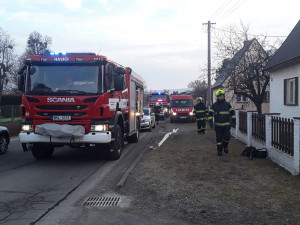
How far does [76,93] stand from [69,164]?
201cm

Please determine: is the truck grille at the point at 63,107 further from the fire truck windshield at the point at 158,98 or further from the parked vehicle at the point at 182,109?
the fire truck windshield at the point at 158,98

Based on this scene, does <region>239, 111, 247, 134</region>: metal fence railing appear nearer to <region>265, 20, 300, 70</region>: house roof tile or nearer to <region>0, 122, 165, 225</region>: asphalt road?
<region>265, 20, 300, 70</region>: house roof tile

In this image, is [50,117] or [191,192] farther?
[50,117]

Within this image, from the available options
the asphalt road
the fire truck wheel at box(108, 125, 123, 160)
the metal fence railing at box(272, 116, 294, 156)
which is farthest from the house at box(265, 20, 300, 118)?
the asphalt road

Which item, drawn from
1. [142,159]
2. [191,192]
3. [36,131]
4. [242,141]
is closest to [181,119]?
[242,141]

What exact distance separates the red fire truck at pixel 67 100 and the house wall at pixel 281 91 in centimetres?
895

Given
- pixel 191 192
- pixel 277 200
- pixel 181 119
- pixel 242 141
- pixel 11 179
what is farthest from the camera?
pixel 181 119

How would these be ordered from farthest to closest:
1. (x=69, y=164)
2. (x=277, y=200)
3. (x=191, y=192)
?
(x=69, y=164), (x=191, y=192), (x=277, y=200)

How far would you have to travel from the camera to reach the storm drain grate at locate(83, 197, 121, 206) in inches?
207

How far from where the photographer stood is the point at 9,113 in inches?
1113

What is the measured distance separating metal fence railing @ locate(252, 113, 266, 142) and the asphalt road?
4.02 metres

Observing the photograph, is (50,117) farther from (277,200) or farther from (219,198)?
(277,200)

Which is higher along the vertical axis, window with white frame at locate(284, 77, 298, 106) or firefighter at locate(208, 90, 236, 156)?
window with white frame at locate(284, 77, 298, 106)

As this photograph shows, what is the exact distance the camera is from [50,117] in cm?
823
